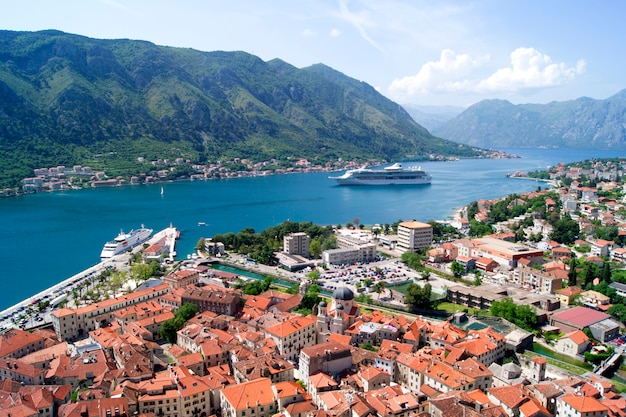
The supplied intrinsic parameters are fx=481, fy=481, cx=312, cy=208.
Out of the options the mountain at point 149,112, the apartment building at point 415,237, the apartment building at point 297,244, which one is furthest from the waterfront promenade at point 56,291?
the mountain at point 149,112

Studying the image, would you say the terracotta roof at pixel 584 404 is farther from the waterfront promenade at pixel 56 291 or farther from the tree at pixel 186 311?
the waterfront promenade at pixel 56 291

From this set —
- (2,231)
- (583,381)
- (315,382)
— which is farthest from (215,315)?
(2,231)

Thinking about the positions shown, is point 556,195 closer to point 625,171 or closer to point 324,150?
point 625,171

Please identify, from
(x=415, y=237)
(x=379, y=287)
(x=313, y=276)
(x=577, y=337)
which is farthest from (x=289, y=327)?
(x=415, y=237)

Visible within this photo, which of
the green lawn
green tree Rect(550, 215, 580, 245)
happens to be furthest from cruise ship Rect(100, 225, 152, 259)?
green tree Rect(550, 215, 580, 245)

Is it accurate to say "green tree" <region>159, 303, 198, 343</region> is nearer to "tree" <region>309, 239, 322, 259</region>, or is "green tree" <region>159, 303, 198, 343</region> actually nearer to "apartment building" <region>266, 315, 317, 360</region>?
"apartment building" <region>266, 315, 317, 360</region>

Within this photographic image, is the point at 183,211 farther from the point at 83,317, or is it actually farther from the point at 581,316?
the point at 581,316
